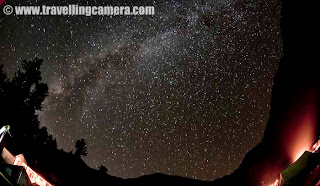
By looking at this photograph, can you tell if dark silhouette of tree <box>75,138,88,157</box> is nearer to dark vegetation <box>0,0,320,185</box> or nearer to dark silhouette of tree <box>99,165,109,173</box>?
dark vegetation <box>0,0,320,185</box>

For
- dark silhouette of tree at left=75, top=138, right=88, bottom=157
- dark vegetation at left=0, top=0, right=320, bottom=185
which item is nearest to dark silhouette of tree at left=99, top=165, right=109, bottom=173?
dark vegetation at left=0, top=0, right=320, bottom=185

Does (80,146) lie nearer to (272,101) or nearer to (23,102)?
(23,102)

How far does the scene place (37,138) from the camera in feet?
50.1

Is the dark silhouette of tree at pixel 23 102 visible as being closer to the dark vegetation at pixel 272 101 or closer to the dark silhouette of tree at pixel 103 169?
the dark vegetation at pixel 272 101

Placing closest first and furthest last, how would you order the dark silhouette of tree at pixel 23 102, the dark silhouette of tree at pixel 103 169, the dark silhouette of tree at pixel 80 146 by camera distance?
1. the dark silhouette of tree at pixel 23 102
2. the dark silhouette of tree at pixel 80 146
3. the dark silhouette of tree at pixel 103 169

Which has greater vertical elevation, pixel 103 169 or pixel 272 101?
pixel 272 101

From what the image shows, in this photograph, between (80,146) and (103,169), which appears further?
(103,169)

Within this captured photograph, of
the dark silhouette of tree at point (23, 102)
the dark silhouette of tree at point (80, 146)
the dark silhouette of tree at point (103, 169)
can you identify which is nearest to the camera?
the dark silhouette of tree at point (23, 102)

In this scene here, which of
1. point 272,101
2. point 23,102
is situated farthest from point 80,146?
point 272,101

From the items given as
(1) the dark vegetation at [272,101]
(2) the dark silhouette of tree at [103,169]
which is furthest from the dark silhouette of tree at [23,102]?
(2) the dark silhouette of tree at [103,169]

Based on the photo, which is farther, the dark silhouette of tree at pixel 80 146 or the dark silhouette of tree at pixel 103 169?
the dark silhouette of tree at pixel 103 169

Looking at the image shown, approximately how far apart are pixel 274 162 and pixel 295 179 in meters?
9.28

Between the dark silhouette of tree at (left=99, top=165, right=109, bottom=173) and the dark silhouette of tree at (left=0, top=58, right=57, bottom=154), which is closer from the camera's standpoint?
the dark silhouette of tree at (left=0, top=58, right=57, bottom=154)

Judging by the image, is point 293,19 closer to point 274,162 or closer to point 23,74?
point 274,162
